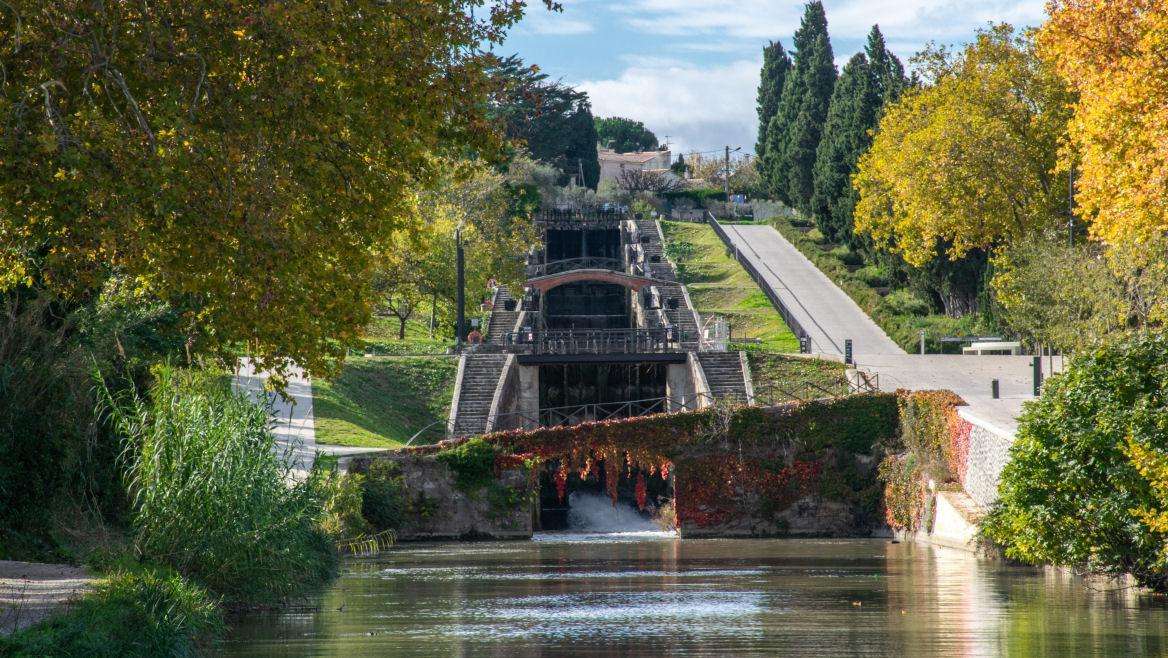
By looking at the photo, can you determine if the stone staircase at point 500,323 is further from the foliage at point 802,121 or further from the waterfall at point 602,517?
the foliage at point 802,121

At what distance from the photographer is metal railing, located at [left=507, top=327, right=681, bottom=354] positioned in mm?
47312

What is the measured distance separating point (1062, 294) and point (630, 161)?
12478 centimetres

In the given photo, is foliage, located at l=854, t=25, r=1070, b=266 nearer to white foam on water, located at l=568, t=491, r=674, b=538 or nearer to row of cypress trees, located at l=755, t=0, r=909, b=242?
row of cypress trees, located at l=755, t=0, r=909, b=242

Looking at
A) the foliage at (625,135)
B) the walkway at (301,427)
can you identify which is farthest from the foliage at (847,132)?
the foliage at (625,135)

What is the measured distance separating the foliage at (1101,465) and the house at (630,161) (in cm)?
12910

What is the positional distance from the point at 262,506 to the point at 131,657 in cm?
451

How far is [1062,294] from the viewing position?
3962 centimetres

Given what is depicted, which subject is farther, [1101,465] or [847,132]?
[847,132]

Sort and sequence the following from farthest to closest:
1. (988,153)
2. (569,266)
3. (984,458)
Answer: (569,266), (988,153), (984,458)

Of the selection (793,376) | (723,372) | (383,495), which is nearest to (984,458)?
(383,495)

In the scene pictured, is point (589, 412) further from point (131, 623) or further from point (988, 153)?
point (131, 623)

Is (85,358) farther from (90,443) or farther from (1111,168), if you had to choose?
(1111,168)

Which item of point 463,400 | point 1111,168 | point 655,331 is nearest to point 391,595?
point 1111,168

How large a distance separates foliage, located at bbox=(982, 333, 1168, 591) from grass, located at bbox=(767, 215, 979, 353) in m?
33.0
